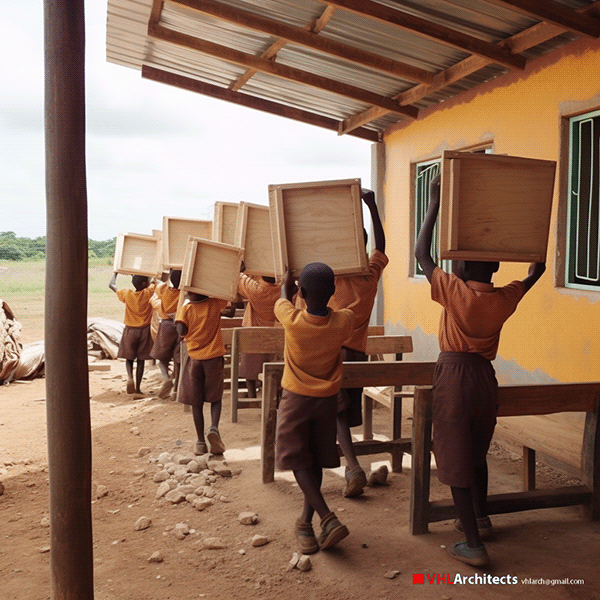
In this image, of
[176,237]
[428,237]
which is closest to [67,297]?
[428,237]

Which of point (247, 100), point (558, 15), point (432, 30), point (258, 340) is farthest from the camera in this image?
point (247, 100)

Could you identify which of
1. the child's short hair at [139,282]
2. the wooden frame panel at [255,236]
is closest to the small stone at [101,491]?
the wooden frame panel at [255,236]

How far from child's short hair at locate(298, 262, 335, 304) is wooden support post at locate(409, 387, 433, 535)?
2.92ft

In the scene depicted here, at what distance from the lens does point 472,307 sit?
140 inches

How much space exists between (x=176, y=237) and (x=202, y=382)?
197 cm

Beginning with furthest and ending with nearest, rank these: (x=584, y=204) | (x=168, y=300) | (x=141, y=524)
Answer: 1. (x=168, y=300)
2. (x=584, y=204)
3. (x=141, y=524)

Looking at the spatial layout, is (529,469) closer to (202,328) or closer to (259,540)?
(259,540)

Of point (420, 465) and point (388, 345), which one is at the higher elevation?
point (388, 345)

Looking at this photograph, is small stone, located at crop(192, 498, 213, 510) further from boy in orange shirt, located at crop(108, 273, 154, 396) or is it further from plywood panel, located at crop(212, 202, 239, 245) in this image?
boy in orange shirt, located at crop(108, 273, 154, 396)

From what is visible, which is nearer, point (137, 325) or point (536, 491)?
point (536, 491)

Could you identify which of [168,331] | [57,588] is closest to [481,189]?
[57,588]

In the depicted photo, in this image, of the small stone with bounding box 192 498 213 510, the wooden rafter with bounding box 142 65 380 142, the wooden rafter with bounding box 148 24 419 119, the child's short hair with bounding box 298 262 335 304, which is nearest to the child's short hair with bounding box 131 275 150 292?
the wooden rafter with bounding box 142 65 380 142

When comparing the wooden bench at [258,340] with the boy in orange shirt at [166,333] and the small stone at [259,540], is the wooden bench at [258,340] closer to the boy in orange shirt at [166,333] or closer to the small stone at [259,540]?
the boy in orange shirt at [166,333]

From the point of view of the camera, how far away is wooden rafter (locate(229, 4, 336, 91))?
6.40 m
